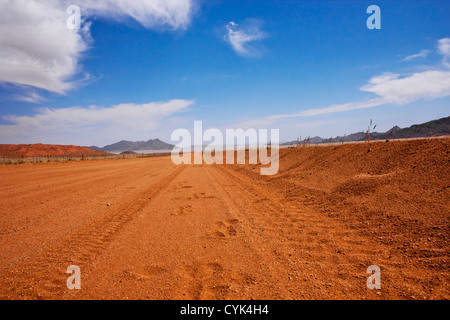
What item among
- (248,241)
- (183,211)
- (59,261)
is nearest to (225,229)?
(248,241)

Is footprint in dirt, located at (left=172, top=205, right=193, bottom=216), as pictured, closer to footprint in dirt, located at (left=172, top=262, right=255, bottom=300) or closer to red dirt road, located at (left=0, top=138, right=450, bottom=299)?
red dirt road, located at (left=0, top=138, right=450, bottom=299)

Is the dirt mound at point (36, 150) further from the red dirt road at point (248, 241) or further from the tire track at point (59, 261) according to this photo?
the tire track at point (59, 261)

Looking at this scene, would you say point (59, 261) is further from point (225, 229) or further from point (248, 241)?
point (248, 241)

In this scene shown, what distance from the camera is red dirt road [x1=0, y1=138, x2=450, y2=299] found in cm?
283

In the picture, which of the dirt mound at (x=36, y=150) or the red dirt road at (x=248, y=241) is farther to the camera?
the dirt mound at (x=36, y=150)

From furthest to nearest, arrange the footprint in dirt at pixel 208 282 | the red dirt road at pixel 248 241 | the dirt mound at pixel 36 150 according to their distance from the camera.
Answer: the dirt mound at pixel 36 150
the red dirt road at pixel 248 241
the footprint in dirt at pixel 208 282

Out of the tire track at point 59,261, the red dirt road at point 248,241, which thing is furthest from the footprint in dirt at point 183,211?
the tire track at point 59,261

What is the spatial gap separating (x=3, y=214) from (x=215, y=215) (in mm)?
6186

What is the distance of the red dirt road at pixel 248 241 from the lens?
9.29ft

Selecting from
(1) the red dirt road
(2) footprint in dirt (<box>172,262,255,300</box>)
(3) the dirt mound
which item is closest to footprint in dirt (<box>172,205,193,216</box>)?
(1) the red dirt road

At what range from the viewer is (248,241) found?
4234 millimetres

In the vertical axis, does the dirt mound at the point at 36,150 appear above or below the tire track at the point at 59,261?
above

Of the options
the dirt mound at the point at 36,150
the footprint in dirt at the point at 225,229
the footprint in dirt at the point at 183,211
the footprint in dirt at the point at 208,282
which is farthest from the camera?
the dirt mound at the point at 36,150

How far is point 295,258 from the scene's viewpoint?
357 centimetres
